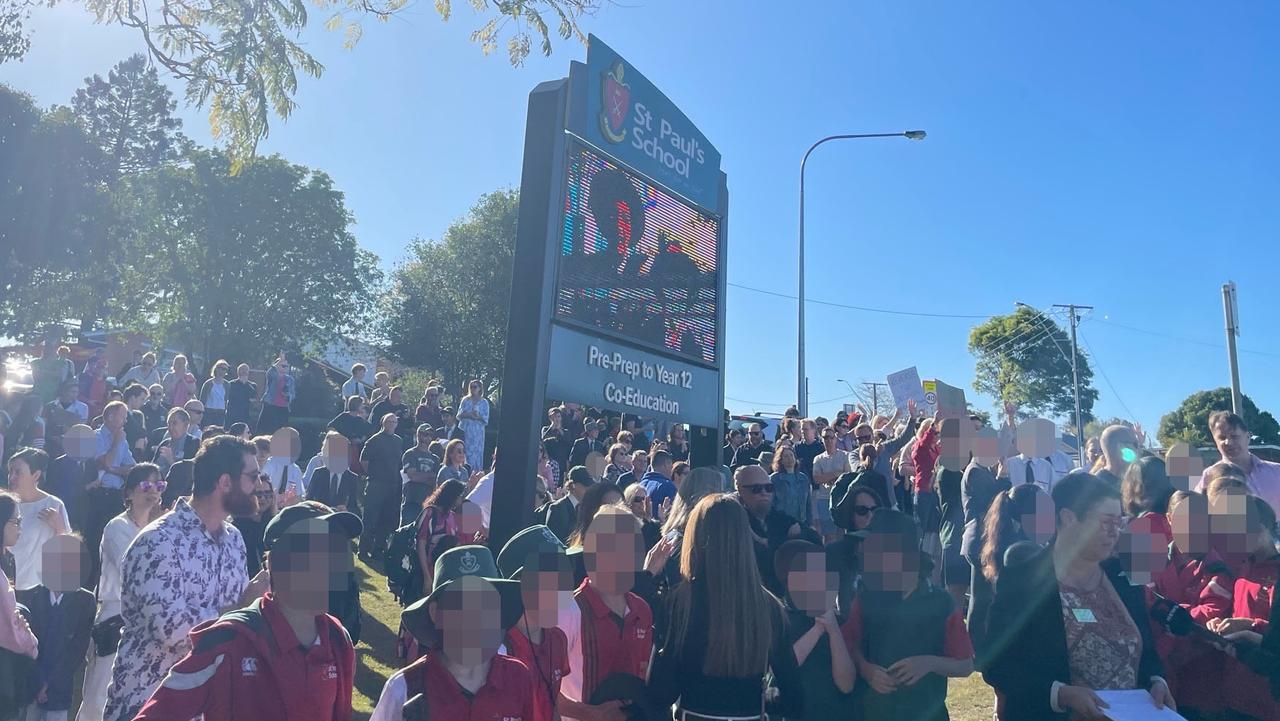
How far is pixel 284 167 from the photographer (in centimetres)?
3888

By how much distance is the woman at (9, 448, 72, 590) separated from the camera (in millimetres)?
5555

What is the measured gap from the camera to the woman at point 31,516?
5.55 meters

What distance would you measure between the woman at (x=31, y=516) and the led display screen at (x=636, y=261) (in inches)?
148

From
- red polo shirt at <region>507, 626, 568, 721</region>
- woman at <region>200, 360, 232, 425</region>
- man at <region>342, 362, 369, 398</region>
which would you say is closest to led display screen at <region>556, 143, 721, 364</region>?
red polo shirt at <region>507, 626, 568, 721</region>

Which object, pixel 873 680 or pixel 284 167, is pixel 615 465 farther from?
pixel 284 167

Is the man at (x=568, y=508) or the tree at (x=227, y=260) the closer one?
the man at (x=568, y=508)

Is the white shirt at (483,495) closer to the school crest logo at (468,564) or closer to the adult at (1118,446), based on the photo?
the school crest logo at (468,564)

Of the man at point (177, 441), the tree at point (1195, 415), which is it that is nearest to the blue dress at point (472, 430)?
the man at point (177, 441)

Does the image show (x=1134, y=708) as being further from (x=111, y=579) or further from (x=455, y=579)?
(x=111, y=579)

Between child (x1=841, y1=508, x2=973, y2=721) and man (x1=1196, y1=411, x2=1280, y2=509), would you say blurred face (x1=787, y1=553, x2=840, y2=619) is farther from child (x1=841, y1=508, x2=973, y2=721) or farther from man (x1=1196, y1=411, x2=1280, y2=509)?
man (x1=1196, y1=411, x2=1280, y2=509)

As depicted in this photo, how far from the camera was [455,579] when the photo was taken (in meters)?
3.07

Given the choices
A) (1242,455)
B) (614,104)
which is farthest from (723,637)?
(1242,455)

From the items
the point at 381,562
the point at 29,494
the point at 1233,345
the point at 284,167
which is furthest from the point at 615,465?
the point at 284,167

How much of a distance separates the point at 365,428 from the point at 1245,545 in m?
11.9
